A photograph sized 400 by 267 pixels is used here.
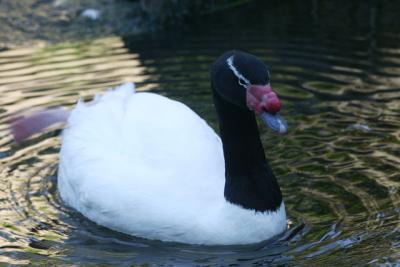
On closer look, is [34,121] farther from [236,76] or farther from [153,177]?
[236,76]

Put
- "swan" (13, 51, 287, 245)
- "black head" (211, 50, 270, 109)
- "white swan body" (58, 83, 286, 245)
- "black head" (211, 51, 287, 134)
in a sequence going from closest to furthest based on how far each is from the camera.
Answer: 1. "black head" (211, 51, 287, 134)
2. "black head" (211, 50, 270, 109)
3. "swan" (13, 51, 287, 245)
4. "white swan body" (58, 83, 286, 245)

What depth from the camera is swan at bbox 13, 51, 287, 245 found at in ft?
18.9

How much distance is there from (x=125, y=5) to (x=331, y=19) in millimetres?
2771

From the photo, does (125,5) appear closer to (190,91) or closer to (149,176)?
(190,91)

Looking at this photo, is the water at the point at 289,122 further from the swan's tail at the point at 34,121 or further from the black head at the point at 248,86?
the black head at the point at 248,86

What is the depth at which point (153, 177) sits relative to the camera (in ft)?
20.1

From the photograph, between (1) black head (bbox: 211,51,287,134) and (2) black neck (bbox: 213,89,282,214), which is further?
(2) black neck (bbox: 213,89,282,214)

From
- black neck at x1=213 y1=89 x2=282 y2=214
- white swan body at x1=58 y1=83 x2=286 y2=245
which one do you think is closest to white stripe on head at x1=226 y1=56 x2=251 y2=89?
black neck at x1=213 y1=89 x2=282 y2=214

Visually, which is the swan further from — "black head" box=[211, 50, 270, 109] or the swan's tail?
the swan's tail

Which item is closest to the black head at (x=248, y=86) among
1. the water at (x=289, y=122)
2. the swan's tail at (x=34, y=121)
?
the water at (x=289, y=122)

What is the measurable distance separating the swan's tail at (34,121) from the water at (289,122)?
10 cm

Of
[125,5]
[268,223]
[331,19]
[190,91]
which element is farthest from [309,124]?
[125,5]

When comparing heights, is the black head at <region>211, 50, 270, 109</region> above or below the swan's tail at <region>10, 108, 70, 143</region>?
above

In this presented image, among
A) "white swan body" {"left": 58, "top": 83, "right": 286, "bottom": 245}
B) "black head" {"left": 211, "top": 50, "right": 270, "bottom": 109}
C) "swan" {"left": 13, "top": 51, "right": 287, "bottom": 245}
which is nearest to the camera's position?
"black head" {"left": 211, "top": 50, "right": 270, "bottom": 109}
